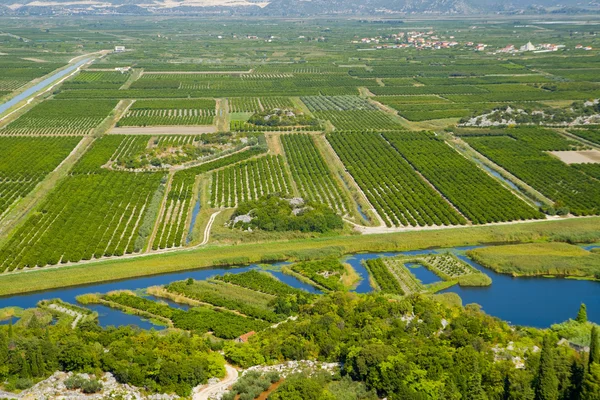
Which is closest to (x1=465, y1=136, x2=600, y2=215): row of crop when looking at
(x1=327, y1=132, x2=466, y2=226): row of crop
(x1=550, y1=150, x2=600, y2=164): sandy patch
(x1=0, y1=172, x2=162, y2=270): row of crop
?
(x1=550, y1=150, x2=600, y2=164): sandy patch

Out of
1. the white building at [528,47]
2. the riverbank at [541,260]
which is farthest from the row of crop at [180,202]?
the white building at [528,47]

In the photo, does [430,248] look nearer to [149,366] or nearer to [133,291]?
[133,291]

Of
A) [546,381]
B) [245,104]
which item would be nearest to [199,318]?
[546,381]

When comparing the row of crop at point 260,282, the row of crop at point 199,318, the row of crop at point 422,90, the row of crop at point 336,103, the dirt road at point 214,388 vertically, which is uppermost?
the row of crop at point 422,90

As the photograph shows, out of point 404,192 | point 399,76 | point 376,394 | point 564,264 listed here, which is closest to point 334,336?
point 376,394

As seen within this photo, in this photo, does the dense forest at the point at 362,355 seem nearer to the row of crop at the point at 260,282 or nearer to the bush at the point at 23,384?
the bush at the point at 23,384

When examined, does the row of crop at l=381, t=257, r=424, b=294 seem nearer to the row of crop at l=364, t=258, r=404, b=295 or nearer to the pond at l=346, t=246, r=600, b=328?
the row of crop at l=364, t=258, r=404, b=295
